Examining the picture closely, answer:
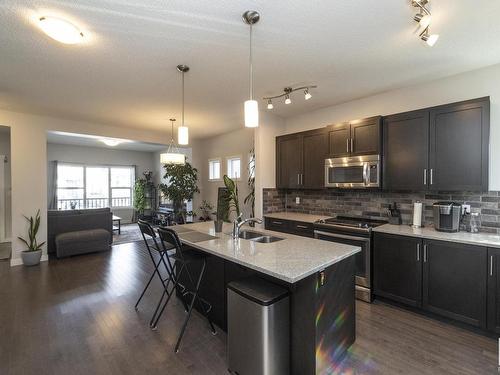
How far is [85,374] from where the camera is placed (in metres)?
1.83

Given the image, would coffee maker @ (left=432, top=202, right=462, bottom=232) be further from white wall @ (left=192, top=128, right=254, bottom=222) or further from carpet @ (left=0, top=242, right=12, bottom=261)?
carpet @ (left=0, top=242, right=12, bottom=261)

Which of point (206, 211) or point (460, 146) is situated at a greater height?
point (460, 146)

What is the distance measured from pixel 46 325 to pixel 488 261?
4.27m

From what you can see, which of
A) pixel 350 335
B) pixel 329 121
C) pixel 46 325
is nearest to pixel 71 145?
pixel 46 325

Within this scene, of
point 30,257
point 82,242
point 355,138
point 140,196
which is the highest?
point 355,138

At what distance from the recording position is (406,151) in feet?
9.83

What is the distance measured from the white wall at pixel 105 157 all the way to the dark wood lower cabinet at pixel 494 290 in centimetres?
961

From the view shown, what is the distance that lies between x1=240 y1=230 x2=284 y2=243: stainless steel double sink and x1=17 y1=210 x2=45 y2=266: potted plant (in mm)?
4005

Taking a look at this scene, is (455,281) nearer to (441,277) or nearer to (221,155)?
(441,277)

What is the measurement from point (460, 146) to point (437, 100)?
750 mm

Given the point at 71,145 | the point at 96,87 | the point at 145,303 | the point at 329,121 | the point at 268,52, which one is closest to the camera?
the point at 268,52

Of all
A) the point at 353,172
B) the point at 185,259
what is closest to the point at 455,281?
the point at 353,172

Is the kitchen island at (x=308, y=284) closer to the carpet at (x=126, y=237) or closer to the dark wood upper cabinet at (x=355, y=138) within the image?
the dark wood upper cabinet at (x=355, y=138)

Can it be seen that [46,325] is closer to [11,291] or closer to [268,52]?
[11,291]
